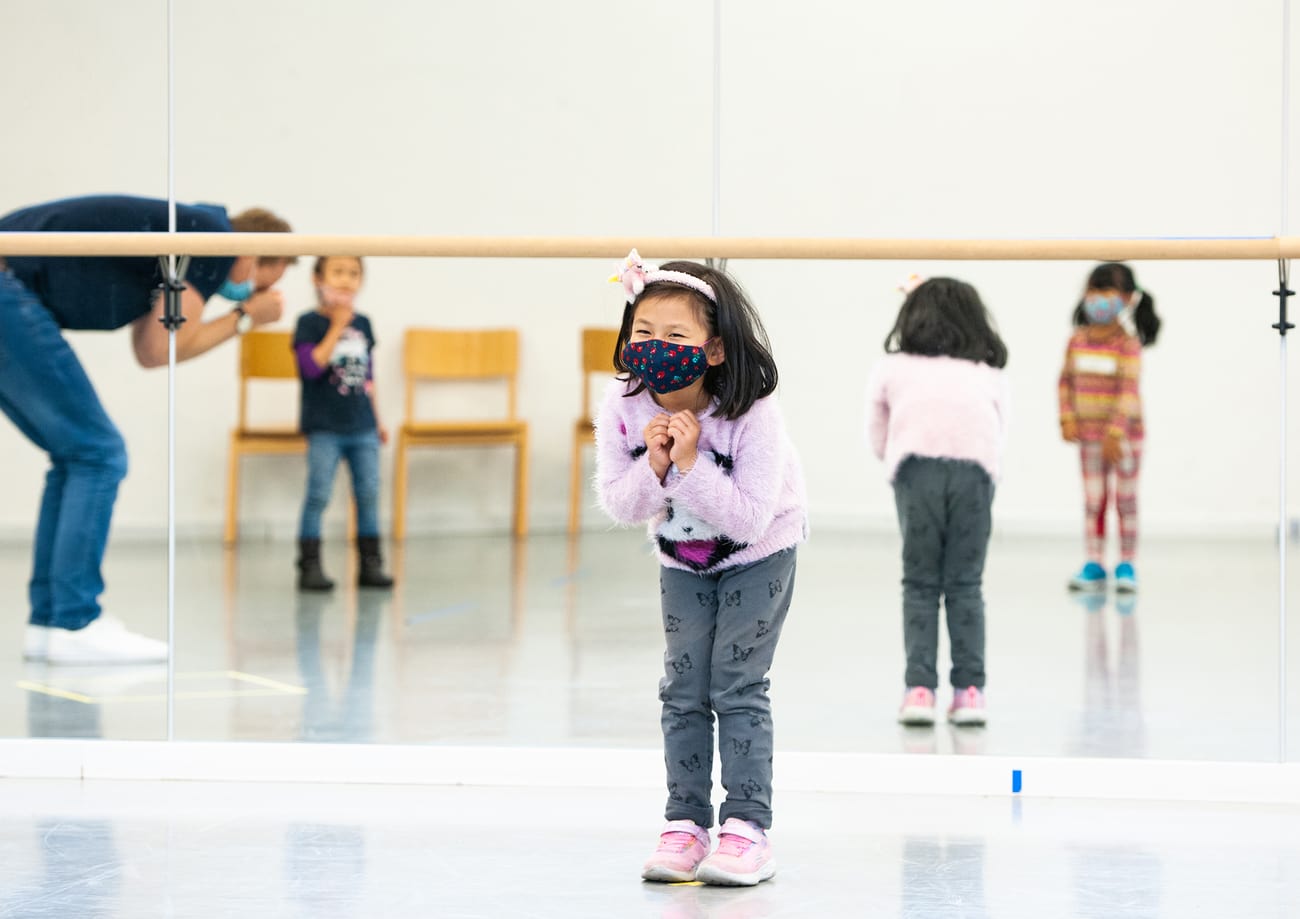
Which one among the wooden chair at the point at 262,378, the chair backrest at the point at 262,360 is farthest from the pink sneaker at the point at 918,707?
the chair backrest at the point at 262,360

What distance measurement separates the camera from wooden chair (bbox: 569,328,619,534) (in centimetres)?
513

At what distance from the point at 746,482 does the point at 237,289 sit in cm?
157

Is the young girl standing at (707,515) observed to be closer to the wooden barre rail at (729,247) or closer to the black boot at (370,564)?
the wooden barre rail at (729,247)

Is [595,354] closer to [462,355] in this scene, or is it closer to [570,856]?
[462,355]

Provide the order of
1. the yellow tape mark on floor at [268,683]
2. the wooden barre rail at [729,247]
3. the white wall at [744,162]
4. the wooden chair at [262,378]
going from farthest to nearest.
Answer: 1. the wooden chair at [262,378]
2. the white wall at [744,162]
3. the yellow tape mark on floor at [268,683]
4. the wooden barre rail at [729,247]

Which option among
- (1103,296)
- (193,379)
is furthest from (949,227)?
(193,379)

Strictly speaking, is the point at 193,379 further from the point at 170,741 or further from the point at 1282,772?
the point at 1282,772

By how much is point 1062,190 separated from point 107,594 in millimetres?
4354

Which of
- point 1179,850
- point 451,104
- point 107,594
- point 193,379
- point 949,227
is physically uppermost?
point 451,104

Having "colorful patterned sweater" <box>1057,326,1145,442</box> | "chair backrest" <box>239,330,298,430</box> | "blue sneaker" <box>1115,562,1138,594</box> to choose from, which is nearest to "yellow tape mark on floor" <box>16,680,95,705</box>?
"chair backrest" <box>239,330,298,430</box>

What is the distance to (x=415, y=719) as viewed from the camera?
11.4 ft

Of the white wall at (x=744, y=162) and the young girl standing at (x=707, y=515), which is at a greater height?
the white wall at (x=744, y=162)

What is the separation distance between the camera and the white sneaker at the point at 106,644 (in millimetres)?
3527

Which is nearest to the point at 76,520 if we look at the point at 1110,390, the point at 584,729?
the point at 584,729
